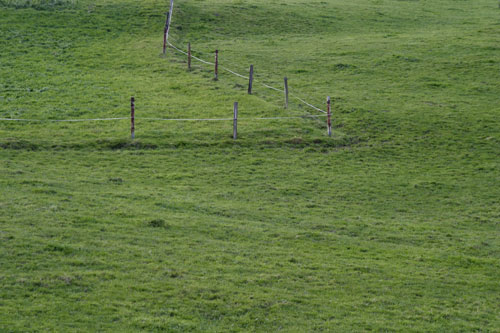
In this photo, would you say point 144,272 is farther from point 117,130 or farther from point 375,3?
point 375,3

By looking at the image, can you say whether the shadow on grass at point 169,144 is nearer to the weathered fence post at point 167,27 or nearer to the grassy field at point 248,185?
the grassy field at point 248,185

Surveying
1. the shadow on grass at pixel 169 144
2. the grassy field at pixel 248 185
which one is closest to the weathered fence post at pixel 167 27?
the grassy field at pixel 248 185

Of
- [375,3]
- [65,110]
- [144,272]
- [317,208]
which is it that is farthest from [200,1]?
[144,272]

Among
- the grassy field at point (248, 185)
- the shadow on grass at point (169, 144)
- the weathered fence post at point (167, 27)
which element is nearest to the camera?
the grassy field at point (248, 185)

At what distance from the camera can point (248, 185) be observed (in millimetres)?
22359

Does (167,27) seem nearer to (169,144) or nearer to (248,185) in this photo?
(169,144)

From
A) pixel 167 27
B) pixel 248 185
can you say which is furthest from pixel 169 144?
pixel 167 27

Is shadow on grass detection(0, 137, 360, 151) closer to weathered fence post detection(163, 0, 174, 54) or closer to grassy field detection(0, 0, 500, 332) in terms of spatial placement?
grassy field detection(0, 0, 500, 332)

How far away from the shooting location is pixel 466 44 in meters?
44.5

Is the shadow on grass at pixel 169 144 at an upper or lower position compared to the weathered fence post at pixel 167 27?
lower

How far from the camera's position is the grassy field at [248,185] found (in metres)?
13.3

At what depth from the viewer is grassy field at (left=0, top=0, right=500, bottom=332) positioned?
1327 centimetres

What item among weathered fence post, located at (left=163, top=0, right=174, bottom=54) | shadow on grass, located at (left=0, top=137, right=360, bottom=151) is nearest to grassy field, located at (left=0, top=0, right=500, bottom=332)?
shadow on grass, located at (left=0, top=137, right=360, bottom=151)

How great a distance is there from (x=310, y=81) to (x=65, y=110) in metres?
15.6
